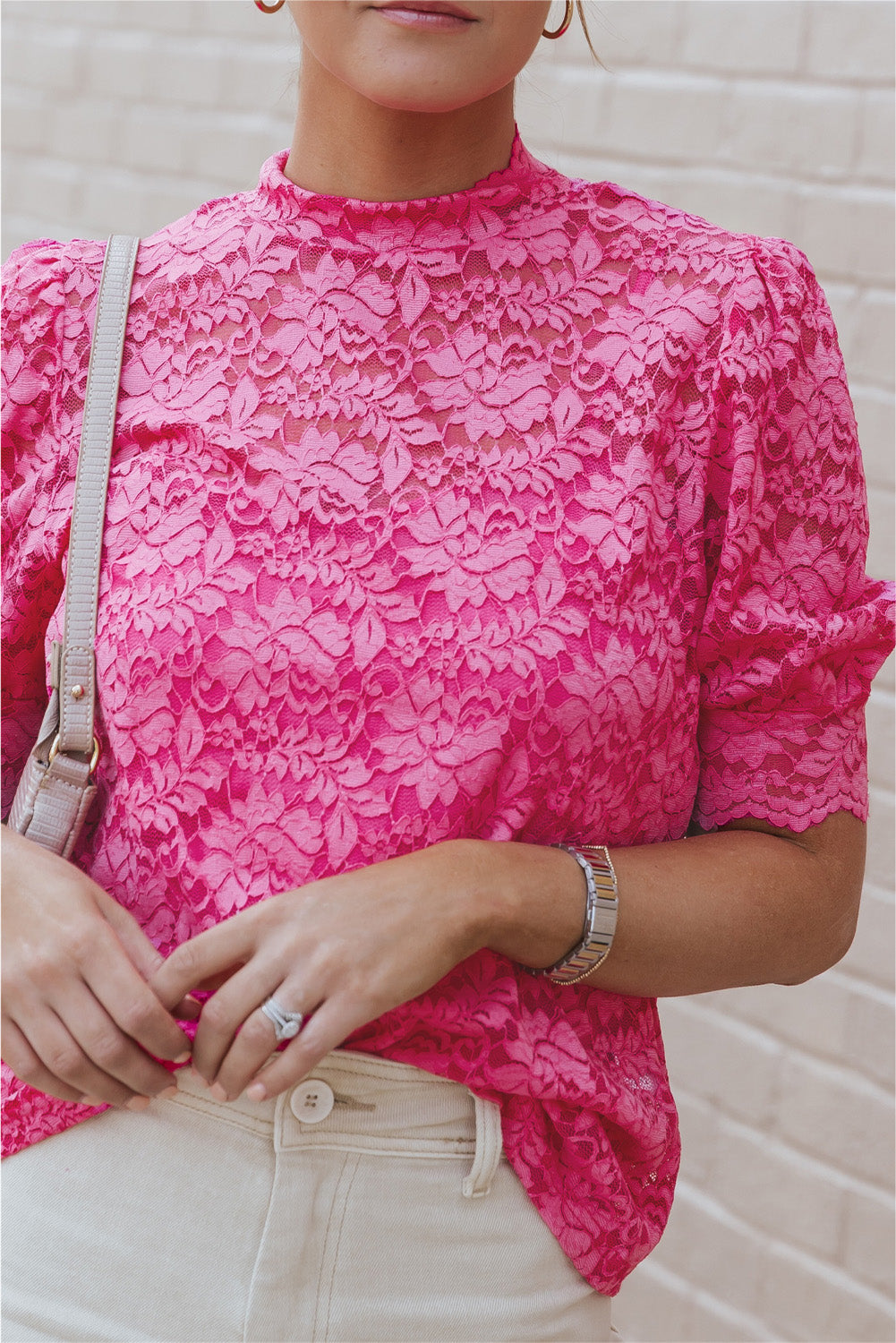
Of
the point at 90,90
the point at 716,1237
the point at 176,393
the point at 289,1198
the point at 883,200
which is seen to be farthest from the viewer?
the point at 90,90

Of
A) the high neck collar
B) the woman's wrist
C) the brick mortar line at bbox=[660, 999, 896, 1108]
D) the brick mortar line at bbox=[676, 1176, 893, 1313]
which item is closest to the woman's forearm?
the woman's wrist

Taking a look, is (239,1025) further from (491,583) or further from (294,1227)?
(491,583)

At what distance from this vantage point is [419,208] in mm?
1025

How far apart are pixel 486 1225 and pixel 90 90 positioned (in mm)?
1984

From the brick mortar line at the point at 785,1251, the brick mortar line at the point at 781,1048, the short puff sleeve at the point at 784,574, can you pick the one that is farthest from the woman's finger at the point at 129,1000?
the brick mortar line at the point at 785,1251

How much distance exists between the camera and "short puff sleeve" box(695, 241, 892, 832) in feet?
3.10

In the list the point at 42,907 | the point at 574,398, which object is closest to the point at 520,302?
the point at 574,398

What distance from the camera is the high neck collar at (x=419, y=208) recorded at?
3.37 feet

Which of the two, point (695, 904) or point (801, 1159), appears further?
point (801, 1159)

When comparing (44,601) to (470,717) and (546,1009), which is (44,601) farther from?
(546,1009)

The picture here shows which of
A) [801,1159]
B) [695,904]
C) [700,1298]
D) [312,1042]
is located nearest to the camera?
[312,1042]

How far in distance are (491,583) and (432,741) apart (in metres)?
0.11

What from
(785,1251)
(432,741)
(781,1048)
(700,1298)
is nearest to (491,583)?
(432,741)

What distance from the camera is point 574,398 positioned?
38.5 inches
